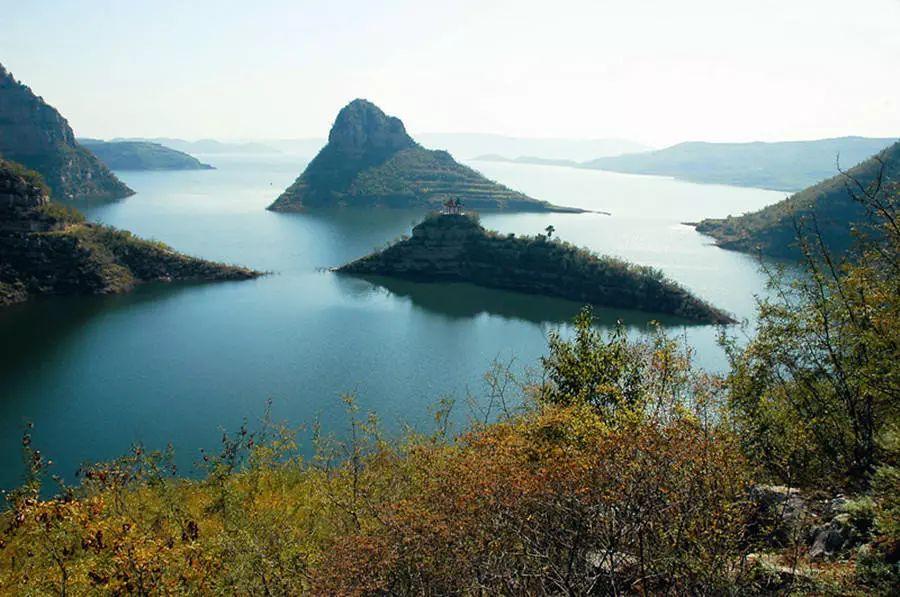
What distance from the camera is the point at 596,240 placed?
518 ft

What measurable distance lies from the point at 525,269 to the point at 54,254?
7845 centimetres

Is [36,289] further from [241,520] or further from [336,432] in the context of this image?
[241,520]

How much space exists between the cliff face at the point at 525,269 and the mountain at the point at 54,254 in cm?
3454

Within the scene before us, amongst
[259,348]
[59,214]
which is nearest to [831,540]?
[259,348]

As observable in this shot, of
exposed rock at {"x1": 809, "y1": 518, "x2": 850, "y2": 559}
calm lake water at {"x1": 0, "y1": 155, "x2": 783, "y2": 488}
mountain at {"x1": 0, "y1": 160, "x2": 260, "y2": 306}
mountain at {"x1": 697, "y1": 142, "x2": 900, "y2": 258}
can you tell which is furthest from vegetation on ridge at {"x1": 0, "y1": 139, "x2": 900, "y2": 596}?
mountain at {"x1": 697, "y1": 142, "x2": 900, "y2": 258}

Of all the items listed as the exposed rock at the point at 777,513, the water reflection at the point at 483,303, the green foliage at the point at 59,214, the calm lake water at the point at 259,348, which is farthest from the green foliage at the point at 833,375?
the green foliage at the point at 59,214

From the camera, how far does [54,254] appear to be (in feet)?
313

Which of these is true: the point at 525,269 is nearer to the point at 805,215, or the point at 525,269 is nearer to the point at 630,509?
the point at 805,215

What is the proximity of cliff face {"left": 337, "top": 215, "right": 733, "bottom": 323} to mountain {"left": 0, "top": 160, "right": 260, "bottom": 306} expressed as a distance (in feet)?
113

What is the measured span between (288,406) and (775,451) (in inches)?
1602

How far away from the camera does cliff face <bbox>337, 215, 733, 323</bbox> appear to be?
3625 inches

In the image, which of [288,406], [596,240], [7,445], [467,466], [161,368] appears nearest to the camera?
[467,466]

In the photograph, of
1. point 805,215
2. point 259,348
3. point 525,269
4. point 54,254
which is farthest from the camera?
point 805,215

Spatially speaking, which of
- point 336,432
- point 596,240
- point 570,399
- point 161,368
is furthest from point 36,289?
point 596,240
